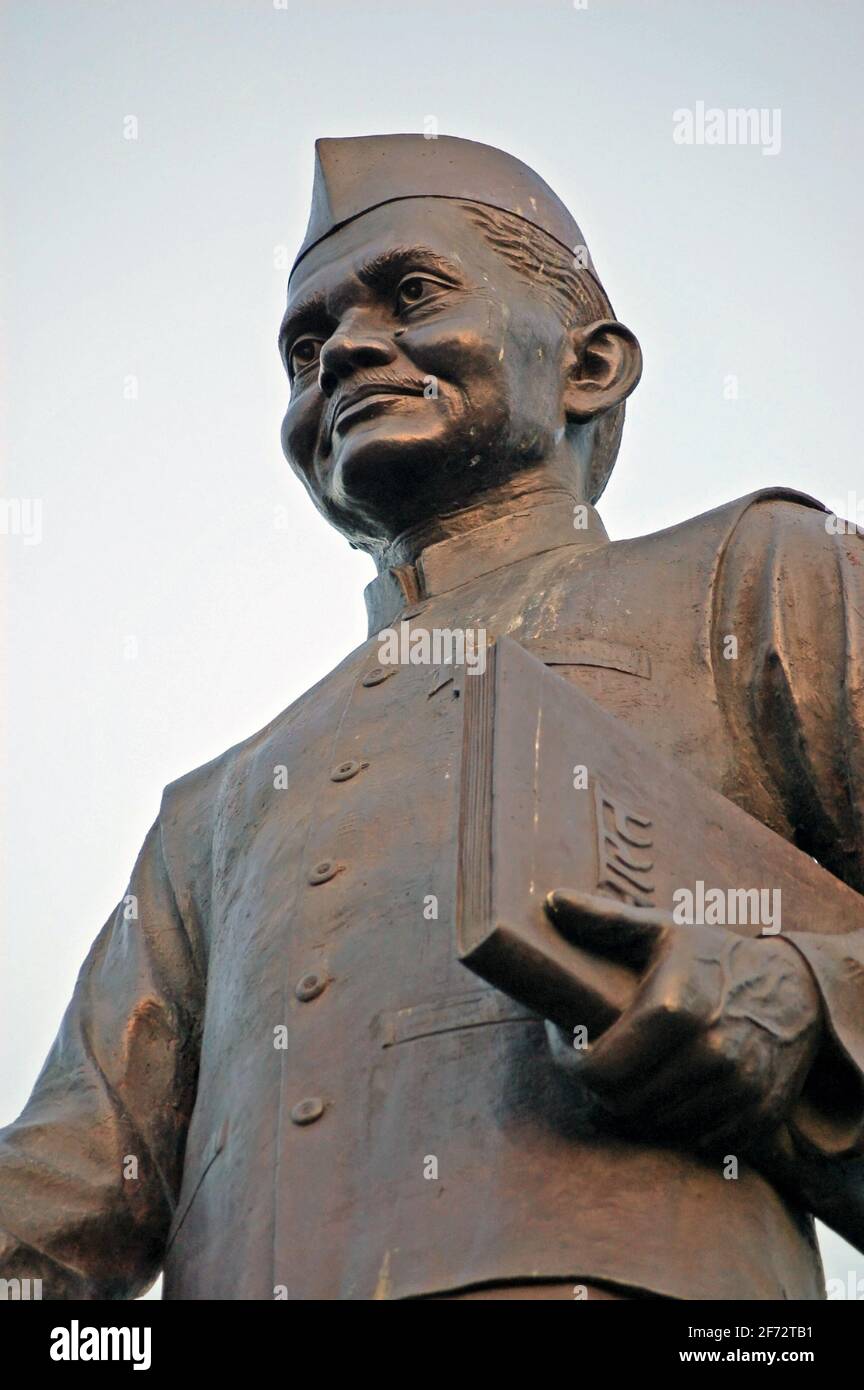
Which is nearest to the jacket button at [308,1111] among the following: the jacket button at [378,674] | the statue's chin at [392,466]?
the jacket button at [378,674]

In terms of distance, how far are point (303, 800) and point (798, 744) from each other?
1.39m

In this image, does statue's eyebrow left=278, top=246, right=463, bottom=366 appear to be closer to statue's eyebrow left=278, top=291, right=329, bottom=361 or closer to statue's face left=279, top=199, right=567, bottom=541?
statue's face left=279, top=199, right=567, bottom=541

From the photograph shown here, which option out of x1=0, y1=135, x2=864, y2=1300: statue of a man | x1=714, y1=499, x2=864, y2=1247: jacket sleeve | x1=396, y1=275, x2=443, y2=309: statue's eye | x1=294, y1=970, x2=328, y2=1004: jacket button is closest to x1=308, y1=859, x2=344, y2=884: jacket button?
x1=0, y1=135, x2=864, y2=1300: statue of a man

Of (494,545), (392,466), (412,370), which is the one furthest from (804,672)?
(412,370)

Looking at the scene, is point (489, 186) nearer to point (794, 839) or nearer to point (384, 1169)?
point (794, 839)

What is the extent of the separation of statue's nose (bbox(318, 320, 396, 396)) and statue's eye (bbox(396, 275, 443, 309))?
0.53 ft

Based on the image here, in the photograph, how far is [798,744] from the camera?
23.2 ft

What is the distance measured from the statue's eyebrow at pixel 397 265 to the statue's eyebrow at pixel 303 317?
0.20 meters

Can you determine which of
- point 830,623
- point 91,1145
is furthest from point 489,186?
point 91,1145

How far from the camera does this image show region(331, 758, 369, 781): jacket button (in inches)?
290

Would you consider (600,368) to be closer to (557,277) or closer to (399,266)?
(557,277)

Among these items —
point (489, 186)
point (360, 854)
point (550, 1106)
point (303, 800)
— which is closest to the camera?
point (550, 1106)

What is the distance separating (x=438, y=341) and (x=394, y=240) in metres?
0.53

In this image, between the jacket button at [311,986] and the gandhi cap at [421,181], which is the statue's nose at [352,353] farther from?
the jacket button at [311,986]
